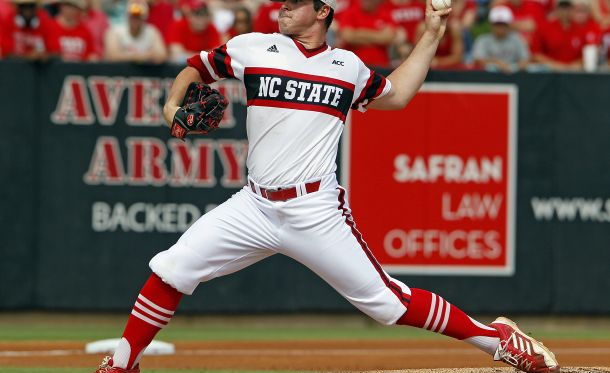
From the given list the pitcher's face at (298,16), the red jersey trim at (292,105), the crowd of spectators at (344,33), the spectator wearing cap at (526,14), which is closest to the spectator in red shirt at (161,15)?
the crowd of spectators at (344,33)

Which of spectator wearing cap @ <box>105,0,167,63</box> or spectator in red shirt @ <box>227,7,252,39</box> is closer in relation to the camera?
spectator wearing cap @ <box>105,0,167,63</box>

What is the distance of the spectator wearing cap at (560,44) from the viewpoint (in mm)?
13773

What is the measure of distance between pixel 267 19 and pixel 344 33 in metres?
0.87

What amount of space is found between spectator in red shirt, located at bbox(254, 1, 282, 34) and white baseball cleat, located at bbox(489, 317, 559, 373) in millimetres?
7013

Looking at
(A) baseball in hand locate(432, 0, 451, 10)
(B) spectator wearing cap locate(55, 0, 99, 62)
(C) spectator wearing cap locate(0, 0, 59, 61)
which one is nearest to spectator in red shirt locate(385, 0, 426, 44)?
(B) spectator wearing cap locate(55, 0, 99, 62)

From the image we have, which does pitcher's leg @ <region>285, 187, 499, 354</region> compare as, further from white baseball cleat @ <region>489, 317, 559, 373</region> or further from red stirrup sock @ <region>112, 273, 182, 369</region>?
red stirrup sock @ <region>112, 273, 182, 369</region>

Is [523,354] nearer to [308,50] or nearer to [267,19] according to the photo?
[308,50]

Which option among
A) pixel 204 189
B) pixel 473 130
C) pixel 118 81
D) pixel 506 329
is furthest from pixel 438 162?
pixel 506 329

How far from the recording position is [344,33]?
13.1 m

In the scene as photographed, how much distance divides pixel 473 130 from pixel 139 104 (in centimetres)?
330

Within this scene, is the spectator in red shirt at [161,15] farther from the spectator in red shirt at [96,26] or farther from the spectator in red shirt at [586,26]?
the spectator in red shirt at [586,26]

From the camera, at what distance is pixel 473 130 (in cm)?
1198

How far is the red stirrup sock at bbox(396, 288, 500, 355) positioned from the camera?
21.3 feet

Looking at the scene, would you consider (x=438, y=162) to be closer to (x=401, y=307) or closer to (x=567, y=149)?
(x=567, y=149)
